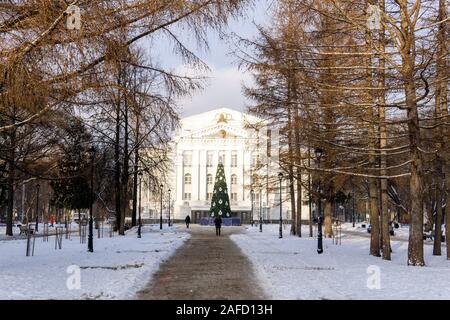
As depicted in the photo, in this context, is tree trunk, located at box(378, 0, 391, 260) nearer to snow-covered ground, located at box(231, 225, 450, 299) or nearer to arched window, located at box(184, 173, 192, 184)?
snow-covered ground, located at box(231, 225, 450, 299)

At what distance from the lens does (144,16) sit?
28.3 ft

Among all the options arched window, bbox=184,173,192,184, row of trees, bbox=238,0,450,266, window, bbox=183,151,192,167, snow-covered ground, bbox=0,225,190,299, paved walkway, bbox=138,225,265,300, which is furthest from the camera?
arched window, bbox=184,173,192,184

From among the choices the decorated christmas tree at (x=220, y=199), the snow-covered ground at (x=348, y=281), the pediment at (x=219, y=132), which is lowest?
the snow-covered ground at (x=348, y=281)

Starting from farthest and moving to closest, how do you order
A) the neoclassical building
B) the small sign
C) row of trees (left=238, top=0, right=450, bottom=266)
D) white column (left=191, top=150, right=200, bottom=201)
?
1. white column (left=191, top=150, right=200, bottom=201)
2. the neoclassical building
3. row of trees (left=238, top=0, right=450, bottom=266)
4. the small sign

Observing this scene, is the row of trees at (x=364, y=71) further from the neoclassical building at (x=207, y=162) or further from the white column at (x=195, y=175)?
the white column at (x=195, y=175)

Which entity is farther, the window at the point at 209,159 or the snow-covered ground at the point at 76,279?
the window at the point at 209,159

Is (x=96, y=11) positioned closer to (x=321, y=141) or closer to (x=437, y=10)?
(x=321, y=141)

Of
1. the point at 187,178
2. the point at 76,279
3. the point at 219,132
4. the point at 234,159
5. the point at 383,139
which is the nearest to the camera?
the point at 76,279

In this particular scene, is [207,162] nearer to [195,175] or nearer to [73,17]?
[195,175]

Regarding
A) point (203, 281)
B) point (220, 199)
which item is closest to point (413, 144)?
point (203, 281)

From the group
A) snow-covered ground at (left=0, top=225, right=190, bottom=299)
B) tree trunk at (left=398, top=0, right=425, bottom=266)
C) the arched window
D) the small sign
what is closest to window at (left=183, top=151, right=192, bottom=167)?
the arched window

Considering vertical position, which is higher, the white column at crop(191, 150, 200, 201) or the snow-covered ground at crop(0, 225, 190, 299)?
the white column at crop(191, 150, 200, 201)

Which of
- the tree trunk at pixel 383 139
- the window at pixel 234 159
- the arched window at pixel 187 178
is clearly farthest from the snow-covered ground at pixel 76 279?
Answer: the arched window at pixel 187 178
